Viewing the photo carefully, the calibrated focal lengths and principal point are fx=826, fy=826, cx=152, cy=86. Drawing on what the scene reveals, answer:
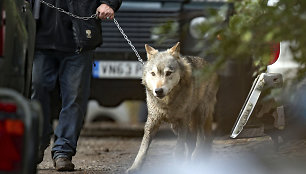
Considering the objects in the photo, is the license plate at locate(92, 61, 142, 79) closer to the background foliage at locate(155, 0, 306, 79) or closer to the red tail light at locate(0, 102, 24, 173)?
the background foliage at locate(155, 0, 306, 79)

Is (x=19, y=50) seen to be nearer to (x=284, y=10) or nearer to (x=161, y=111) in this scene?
(x=284, y=10)

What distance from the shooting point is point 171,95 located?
22.5 ft

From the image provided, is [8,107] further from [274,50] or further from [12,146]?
[274,50]

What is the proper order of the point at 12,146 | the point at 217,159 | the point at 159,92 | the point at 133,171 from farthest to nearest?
1. the point at 217,159
2. the point at 159,92
3. the point at 133,171
4. the point at 12,146

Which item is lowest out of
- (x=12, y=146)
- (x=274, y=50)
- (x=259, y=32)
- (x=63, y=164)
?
(x=63, y=164)

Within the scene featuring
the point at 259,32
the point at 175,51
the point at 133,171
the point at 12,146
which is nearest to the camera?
the point at 12,146

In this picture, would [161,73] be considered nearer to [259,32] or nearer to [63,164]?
[63,164]

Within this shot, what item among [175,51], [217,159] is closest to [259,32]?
[175,51]

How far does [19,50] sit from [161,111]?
8.82ft

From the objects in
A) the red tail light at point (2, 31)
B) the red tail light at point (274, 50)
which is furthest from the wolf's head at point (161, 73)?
the red tail light at point (2, 31)

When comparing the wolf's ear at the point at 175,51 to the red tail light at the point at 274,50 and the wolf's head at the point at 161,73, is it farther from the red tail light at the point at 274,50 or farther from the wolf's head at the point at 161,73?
the red tail light at the point at 274,50

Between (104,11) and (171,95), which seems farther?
(171,95)

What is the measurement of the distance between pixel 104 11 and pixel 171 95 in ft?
2.97

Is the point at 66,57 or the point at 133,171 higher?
the point at 66,57
